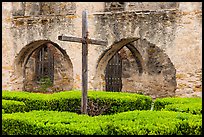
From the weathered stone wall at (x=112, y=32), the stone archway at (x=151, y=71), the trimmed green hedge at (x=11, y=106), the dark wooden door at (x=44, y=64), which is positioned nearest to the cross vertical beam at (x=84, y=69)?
the trimmed green hedge at (x=11, y=106)

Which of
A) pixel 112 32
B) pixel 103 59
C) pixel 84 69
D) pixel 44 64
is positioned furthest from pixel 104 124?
pixel 44 64

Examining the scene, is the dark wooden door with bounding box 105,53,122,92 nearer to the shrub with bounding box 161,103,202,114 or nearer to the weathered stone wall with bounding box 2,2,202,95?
the weathered stone wall with bounding box 2,2,202,95

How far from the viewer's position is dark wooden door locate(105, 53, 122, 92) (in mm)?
21766

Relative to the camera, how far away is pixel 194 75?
46.6 feet

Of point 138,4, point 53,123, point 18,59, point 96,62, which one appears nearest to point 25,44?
point 18,59

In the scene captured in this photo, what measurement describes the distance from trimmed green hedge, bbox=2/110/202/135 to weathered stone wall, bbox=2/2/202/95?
21.5ft

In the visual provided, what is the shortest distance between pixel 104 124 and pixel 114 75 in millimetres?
14677

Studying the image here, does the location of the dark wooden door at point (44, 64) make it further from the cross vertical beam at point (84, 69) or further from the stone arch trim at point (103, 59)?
the cross vertical beam at point (84, 69)

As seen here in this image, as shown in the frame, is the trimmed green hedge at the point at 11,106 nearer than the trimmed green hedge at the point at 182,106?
No

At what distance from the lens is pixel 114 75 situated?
21.8m

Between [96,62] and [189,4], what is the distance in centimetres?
365

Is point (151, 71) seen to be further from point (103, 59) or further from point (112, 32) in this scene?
point (112, 32)

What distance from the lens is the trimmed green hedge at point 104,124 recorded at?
699 cm

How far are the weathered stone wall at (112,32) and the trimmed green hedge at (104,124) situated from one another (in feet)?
21.5
